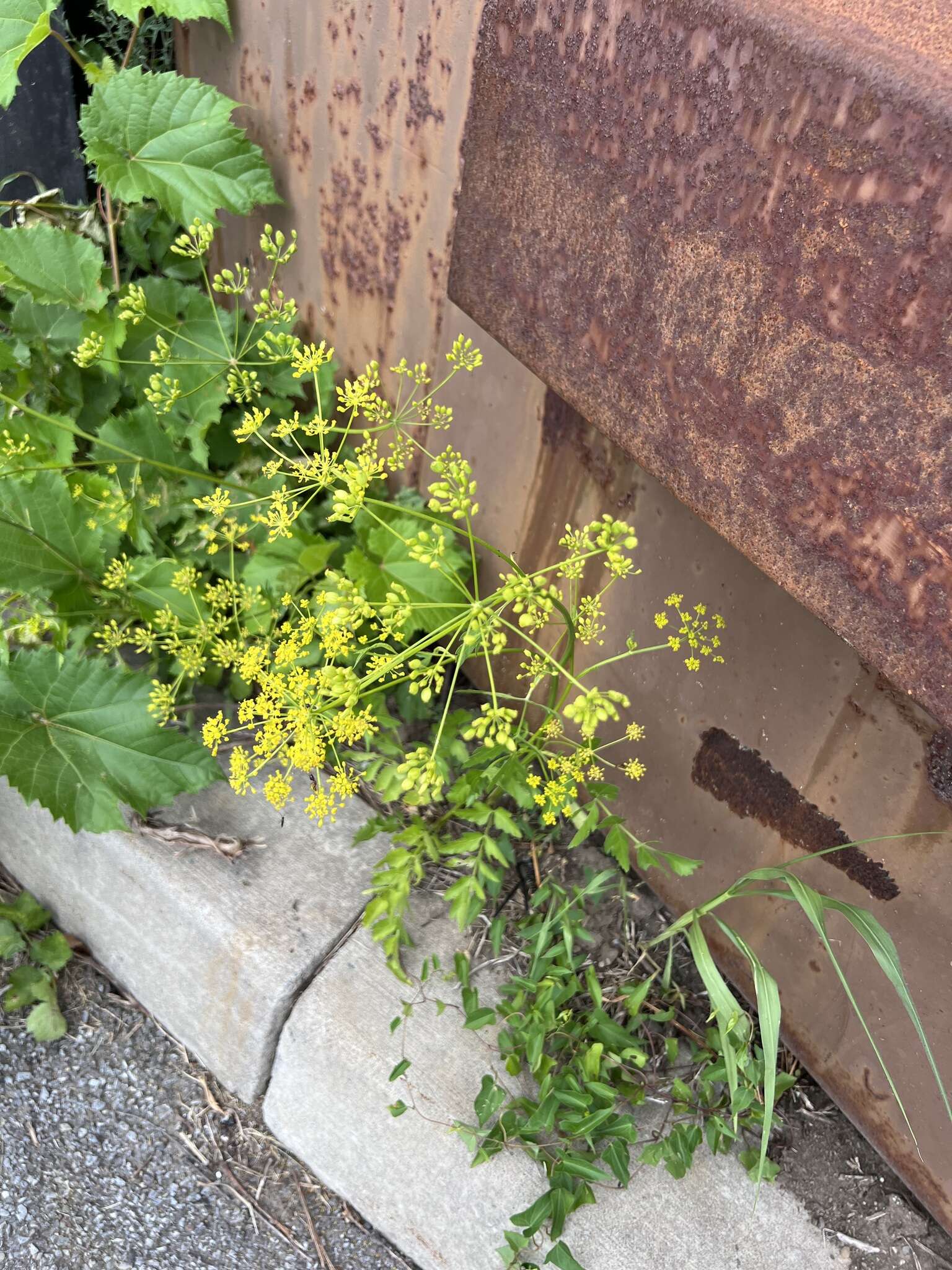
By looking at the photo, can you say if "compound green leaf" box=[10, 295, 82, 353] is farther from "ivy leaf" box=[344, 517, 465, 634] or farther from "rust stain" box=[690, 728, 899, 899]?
"rust stain" box=[690, 728, 899, 899]

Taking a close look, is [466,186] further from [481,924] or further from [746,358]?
[481,924]

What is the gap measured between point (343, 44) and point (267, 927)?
172 cm

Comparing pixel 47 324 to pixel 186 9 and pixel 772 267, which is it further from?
pixel 772 267

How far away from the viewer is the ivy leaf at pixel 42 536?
1.78 metres

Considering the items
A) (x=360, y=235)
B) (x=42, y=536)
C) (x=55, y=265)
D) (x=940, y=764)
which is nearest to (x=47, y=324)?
(x=55, y=265)

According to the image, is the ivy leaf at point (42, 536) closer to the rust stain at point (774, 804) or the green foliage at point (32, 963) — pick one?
the green foliage at point (32, 963)

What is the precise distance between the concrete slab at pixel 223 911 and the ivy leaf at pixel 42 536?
1.65ft

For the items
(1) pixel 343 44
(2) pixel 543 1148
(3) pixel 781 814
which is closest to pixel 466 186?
(1) pixel 343 44

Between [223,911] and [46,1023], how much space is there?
605mm

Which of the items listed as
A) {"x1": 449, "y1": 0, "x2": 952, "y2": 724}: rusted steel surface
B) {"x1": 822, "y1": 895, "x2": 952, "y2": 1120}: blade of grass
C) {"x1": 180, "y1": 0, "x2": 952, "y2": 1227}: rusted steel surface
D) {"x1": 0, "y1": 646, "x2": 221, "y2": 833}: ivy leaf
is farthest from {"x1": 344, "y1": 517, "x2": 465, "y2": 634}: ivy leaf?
{"x1": 822, "y1": 895, "x2": 952, "y2": 1120}: blade of grass

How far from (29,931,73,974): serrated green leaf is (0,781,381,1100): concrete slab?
0.09 metres

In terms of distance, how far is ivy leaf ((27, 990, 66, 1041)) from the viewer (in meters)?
2.07

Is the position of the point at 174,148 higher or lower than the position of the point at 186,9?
lower

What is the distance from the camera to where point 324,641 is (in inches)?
53.0
